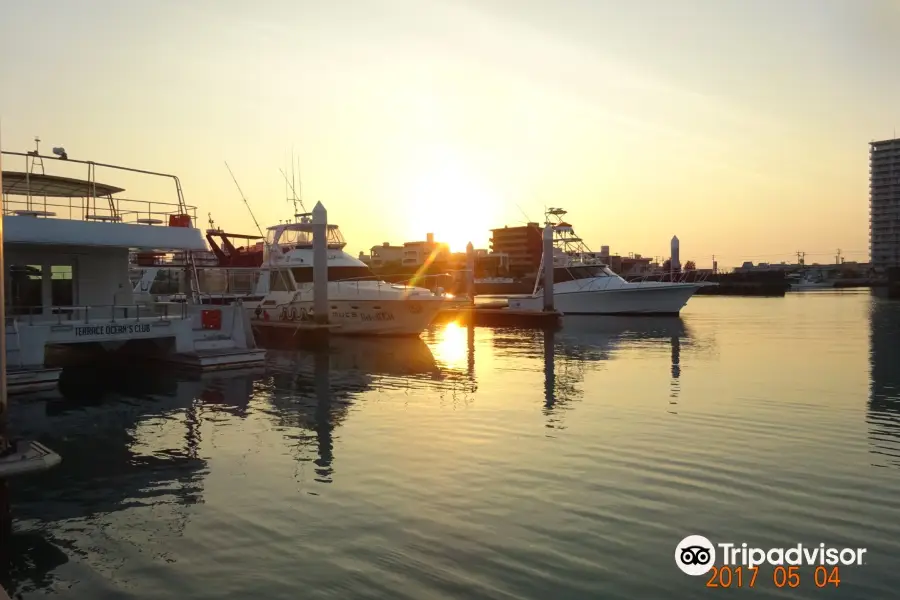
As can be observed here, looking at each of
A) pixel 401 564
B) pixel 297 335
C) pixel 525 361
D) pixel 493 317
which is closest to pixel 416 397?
pixel 525 361

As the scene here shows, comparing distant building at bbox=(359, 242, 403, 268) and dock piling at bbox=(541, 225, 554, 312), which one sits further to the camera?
distant building at bbox=(359, 242, 403, 268)

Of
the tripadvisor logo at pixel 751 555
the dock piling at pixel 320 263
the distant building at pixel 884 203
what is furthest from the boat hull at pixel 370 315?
the distant building at pixel 884 203

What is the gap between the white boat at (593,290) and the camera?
142 feet

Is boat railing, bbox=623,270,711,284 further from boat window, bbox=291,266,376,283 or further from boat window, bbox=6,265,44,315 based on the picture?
boat window, bbox=6,265,44,315

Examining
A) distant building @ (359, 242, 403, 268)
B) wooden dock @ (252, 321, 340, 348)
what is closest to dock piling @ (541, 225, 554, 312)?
wooden dock @ (252, 321, 340, 348)

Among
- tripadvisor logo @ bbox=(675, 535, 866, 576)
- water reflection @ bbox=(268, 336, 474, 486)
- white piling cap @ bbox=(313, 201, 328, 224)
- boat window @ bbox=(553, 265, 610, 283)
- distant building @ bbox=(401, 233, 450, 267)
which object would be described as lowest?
tripadvisor logo @ bbox=(675, 535, 866, 576)

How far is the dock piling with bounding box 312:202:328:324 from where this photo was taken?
25312 millimetres

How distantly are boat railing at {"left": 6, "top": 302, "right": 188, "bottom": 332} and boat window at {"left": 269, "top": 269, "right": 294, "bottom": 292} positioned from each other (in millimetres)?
9905

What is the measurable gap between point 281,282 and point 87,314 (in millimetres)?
13180

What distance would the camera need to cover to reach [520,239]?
167625mm

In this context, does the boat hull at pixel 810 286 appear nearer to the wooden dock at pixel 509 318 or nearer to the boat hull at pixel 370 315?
the wooden dock at pixel 509 318

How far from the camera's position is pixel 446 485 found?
8227mm

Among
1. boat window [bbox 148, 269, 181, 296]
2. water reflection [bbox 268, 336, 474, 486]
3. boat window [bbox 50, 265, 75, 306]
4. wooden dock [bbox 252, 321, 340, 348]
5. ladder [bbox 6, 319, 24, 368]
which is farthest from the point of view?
boat window [bbox 148, 269, 181, 296]

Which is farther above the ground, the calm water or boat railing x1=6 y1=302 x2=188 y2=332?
boat railing x1=6 y1=302 x2=188 y2=332
